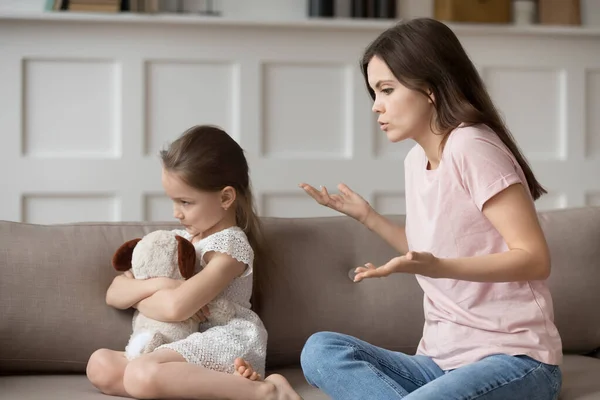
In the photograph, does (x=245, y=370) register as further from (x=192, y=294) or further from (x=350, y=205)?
(x=350, y=205)

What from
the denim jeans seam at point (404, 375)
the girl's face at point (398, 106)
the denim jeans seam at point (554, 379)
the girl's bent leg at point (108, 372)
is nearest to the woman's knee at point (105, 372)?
the girl's bent leg at point (108, 372)

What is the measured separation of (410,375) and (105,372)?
603mm

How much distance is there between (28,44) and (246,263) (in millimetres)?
1770

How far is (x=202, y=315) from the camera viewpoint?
189cm

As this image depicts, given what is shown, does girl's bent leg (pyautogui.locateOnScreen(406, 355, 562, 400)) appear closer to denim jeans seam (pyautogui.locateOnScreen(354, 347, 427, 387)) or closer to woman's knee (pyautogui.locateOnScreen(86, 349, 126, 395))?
denim jeans seam (pyautogui.locateOnScreen(354, 347, 427, 387))

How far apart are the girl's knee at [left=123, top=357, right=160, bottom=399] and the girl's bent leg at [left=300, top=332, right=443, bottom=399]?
294mm

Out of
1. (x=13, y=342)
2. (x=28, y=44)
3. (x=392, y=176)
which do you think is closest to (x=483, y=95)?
(x=13, y=342)

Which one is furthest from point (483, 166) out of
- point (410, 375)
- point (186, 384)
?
point (186, 384)

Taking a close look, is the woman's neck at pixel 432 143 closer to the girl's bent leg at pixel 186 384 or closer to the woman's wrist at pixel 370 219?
the woman's wrist at pixel 370 219

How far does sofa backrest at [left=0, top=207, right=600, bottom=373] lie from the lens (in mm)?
1861

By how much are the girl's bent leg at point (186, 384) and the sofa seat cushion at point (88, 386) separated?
0.06 metres

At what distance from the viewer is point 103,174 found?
3.29m

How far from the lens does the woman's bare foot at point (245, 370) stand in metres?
1.73

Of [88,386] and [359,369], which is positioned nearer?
[359,369]
